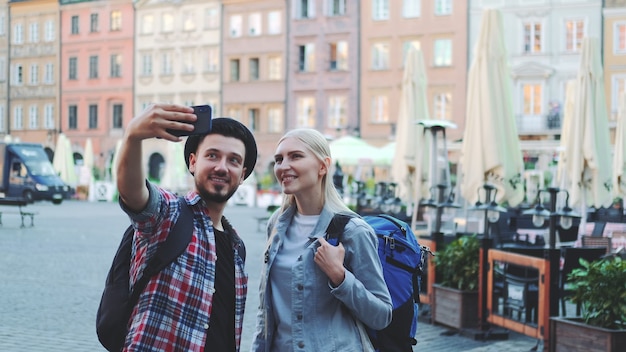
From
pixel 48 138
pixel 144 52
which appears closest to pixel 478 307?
pixel 144 52

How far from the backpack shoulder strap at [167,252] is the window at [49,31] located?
58242mm

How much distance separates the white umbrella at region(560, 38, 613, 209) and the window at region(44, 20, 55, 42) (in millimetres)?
46598

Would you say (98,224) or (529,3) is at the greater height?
(529,3)

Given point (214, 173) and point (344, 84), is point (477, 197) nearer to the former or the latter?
Result: point (214, 173)

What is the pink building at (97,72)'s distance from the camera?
55281 mm

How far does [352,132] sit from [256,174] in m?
5.07

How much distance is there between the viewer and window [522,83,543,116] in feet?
139

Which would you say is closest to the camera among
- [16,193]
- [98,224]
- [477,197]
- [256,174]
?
[477,197]

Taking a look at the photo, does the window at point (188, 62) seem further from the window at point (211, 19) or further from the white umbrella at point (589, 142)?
the white umbrella at point (589, 142)

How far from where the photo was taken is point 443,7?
1764 inches

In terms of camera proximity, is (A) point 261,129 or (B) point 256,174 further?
(A) point 261,129

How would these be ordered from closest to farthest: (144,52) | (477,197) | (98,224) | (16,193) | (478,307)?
1. (478,307)
2. (477,197)
3. (98,224)
4. (16,193)
5. (144,52)

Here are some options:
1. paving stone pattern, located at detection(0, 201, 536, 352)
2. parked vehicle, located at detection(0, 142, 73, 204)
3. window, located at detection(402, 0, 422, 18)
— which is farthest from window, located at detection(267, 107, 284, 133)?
paving stone pattern, located at detection(0, 201, 536, 352)

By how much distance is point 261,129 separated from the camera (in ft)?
165
